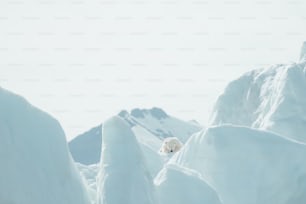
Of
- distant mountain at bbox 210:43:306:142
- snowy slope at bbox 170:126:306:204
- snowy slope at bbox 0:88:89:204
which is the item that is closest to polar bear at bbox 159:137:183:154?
distant mountain at bbox 210:43:306:142

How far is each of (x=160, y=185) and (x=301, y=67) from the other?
35.4 meters

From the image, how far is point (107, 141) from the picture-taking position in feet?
129

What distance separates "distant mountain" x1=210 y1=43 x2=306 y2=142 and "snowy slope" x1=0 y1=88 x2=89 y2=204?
94.0 feet

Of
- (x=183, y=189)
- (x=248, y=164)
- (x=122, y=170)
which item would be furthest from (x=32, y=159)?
(x=248, y=164)

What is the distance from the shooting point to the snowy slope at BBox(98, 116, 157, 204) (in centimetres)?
3719

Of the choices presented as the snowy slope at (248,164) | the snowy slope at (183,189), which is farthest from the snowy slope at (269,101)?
the snowy slope at (183,189)

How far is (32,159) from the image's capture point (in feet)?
120

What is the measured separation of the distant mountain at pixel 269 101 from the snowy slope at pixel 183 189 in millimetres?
23236

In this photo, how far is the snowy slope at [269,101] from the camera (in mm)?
64438

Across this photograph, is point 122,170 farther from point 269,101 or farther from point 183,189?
point 269,101

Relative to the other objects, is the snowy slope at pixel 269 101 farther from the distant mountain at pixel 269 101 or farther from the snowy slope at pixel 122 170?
the snowy slope at pixel 122 170

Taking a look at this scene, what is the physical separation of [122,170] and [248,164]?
465 inches

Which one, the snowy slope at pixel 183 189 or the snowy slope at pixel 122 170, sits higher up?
the snowy slope at pixel 122 170

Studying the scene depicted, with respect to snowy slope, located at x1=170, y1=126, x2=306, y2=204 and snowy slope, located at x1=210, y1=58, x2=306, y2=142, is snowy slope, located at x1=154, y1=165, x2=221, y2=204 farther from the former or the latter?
snowy slope, located at x1=210, y1=58, x2=306, y2=142
